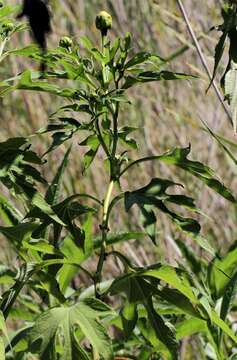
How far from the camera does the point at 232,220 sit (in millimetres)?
2959

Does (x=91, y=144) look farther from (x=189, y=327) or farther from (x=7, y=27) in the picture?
(x=189, y=327)

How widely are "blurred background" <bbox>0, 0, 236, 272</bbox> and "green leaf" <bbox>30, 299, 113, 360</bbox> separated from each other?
5.54 ft

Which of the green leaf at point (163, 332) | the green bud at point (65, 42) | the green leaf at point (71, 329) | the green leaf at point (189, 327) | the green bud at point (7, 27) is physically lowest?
the green leaf at point (189, 327)

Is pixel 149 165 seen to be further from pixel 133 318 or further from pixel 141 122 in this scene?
pixel 133 318

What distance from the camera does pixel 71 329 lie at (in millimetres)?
1012

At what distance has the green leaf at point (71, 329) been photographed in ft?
3.26

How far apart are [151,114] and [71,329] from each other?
6.66ft

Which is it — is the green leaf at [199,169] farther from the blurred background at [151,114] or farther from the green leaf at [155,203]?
the blurred background at [151,114]

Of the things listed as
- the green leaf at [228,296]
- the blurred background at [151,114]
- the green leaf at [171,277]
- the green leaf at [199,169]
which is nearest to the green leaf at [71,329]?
the green leaf at [171,277]

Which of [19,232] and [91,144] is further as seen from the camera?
[91,144]

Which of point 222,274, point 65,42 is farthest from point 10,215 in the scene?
point 222,274

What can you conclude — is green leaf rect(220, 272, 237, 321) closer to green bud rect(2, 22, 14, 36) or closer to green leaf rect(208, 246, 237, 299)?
green leaf rect(208, 246, 237, 299)

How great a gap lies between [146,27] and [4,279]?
2014 millimetres

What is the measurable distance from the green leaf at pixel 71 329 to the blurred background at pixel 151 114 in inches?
66.5
